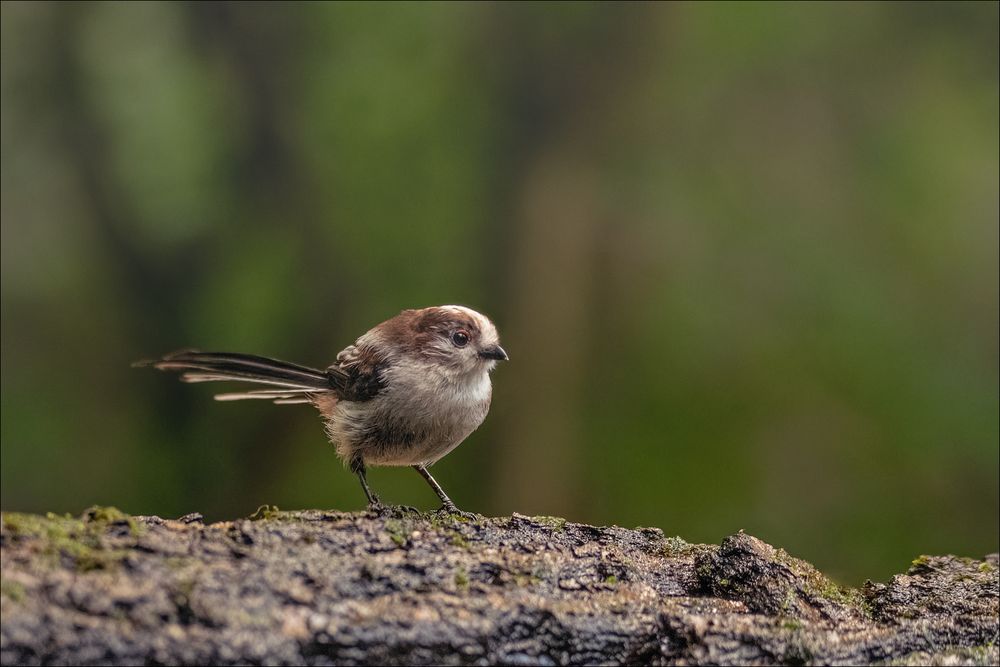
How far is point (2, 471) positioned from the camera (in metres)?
5.46

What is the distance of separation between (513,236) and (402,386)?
2627mm

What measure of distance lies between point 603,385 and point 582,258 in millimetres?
805

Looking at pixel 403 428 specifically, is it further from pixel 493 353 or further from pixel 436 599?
pixel 436 599

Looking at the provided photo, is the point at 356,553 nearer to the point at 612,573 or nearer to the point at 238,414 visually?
the point at 612,573

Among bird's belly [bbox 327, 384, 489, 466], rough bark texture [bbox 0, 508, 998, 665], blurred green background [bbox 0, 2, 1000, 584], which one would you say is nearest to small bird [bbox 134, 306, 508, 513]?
bird's belly [bbox 327, 384, 489, 466]

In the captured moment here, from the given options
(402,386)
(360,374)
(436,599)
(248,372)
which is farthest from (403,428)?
(436,599)

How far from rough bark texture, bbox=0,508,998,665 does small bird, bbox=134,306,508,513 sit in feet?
2.47

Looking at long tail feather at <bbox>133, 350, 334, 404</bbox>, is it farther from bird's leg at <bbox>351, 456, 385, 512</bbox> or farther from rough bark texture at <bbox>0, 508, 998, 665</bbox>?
rough bark texture at <bbox>0, 508, 998, 665</bbox>

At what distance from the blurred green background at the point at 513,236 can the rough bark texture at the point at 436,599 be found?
9.74ft

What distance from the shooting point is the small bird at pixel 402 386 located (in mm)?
3248

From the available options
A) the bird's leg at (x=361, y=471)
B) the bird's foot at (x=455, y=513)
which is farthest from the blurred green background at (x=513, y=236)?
the bird's foot at (x=455, y=513)

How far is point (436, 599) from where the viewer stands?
6.44ft

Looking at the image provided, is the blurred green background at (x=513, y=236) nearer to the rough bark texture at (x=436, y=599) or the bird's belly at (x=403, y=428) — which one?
the bird's belly at (x=403, y=428)

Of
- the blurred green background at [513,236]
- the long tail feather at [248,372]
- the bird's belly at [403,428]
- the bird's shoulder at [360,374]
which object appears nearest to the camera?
the long tail feather at [248,372]
